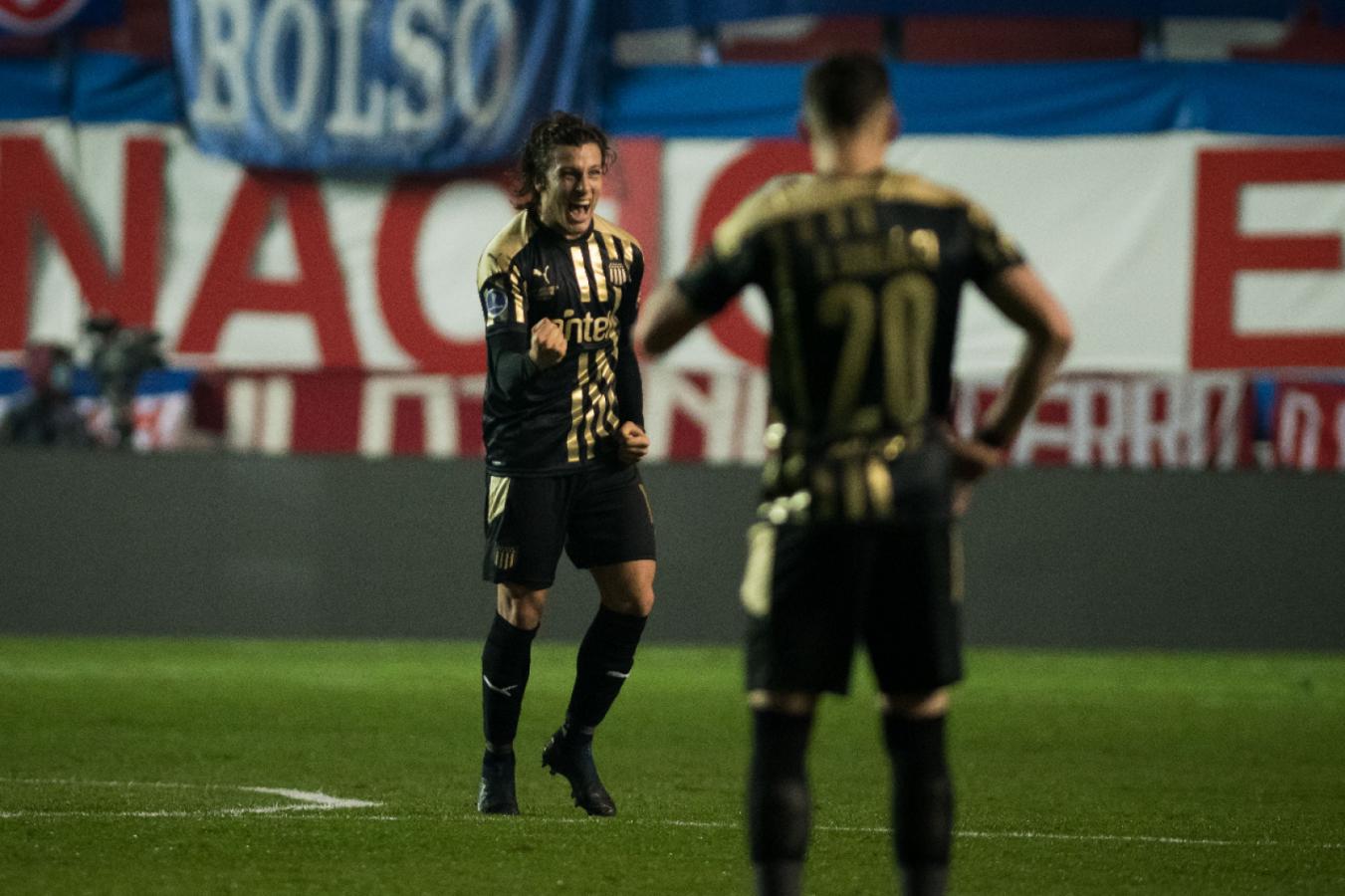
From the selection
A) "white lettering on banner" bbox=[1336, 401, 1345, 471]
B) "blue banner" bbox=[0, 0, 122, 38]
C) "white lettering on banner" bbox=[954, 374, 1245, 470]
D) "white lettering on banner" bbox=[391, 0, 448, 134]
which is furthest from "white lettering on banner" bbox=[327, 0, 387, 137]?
"white lettering on banner" bbox=[1336, 401, 1345, 471]

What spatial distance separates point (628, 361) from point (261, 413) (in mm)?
8710

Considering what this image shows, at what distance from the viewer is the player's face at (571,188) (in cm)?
628

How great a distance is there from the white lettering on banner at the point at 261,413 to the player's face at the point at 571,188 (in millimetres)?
8727

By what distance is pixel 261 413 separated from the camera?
15.0 m

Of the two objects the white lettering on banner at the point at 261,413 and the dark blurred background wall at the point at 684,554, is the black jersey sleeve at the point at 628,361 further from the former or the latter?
the white lettering on banner at the point at 261,413

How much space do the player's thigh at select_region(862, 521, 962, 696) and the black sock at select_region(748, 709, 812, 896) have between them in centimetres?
20

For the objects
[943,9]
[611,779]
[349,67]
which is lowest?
[611,779]

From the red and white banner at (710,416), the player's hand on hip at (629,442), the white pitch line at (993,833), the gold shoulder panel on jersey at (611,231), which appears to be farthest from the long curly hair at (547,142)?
the red and white banner at (710,416)

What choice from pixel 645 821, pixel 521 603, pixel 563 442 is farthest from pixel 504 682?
pixel 563 442

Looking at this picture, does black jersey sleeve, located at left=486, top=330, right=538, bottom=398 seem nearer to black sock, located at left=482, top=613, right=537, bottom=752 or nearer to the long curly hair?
the long curly hair

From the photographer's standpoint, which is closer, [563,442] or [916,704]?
[916,704]

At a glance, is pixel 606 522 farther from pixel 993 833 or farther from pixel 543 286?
pixel 993 833

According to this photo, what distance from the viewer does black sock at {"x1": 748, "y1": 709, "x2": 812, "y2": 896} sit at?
4086 millimetres

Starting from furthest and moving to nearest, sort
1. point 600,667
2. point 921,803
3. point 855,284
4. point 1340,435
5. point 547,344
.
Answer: point 1340,435 → point 600,667 → point 547,344 → point 921,803 → point 855,284
